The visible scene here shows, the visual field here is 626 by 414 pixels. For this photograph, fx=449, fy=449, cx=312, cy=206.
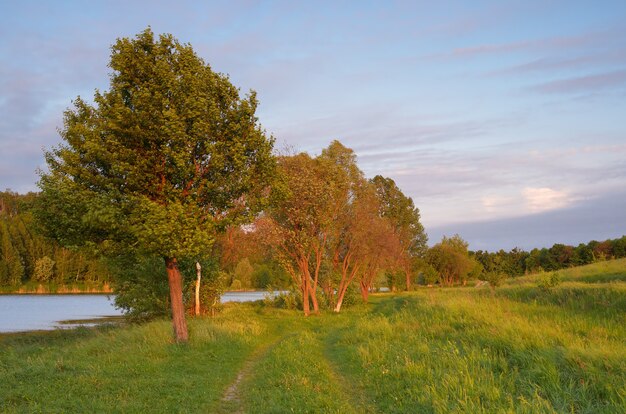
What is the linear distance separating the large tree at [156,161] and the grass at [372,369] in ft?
12.5

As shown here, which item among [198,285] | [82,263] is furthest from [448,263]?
[82,263]

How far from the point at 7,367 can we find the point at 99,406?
8897 mm

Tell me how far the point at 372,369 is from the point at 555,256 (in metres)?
97.5

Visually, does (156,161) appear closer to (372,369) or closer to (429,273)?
(372,369)

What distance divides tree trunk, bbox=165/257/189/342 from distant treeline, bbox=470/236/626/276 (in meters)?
54.9

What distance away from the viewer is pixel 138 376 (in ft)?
43.6

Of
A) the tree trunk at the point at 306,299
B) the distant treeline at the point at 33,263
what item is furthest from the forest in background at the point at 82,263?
the tree trunk at the point at 306,299

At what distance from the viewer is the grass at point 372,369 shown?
9930 mm

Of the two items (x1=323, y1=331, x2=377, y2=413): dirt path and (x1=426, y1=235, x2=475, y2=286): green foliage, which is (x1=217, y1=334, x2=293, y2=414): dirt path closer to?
(x1=323, y1=331, x2=377, y2=413): dirt path

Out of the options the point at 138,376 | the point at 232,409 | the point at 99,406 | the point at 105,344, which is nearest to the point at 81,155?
the point at 105,344

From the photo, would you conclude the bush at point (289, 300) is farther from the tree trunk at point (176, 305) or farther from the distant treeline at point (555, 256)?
the distant treeline at point (555, 256)

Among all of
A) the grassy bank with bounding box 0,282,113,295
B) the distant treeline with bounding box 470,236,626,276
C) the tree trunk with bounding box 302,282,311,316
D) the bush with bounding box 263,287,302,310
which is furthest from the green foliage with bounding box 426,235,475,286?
the grassy bank with bounding box 0,282,113,295

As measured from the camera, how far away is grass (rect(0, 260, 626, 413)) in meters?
9.93

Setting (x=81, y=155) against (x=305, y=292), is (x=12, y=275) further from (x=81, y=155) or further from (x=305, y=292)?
(x=81, y=155)
